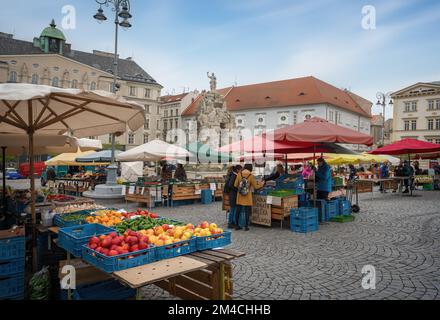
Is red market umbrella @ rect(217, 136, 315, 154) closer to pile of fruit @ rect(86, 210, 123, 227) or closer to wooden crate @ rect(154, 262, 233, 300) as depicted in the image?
pile of fruit @ rect(86, 210, 123, 227)

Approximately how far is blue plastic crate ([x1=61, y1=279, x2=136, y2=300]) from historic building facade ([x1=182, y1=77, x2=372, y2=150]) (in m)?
50.6

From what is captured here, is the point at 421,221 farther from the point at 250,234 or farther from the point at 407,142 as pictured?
the point at 407,142

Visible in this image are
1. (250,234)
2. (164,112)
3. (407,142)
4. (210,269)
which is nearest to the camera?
(210,269)

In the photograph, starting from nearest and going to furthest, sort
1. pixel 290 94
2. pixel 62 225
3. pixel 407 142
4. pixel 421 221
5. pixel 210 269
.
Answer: pixel 210 269 → pixel 62 225 → pixel 421 221 → pixel 407 142 → pixel 290 94

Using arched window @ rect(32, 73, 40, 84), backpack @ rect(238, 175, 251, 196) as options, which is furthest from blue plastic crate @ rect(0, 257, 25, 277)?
arched window @ rect(32, 73, 40, 84)

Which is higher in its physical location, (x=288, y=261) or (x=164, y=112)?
(x=164, y=112)

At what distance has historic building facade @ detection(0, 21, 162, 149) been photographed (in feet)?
163

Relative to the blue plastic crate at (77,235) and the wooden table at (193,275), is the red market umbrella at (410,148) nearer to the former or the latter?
the wooden table at (193,275)

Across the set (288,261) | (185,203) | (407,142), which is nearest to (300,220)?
(288,261)

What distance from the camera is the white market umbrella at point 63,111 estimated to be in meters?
3.50

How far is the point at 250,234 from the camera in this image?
840 cm

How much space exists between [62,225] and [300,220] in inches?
228
